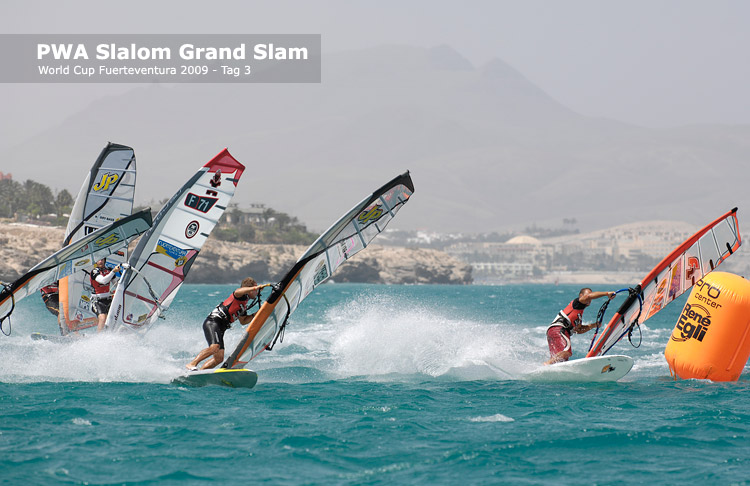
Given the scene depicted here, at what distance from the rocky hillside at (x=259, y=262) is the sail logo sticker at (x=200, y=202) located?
61510mm

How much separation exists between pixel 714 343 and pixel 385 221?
5574 mm

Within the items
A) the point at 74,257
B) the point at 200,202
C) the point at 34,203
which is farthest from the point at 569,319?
the point at 34,203

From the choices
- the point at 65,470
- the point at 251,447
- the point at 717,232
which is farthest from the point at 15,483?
the point at 717,232

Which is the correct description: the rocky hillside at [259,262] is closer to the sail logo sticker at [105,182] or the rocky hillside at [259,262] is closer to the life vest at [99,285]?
the sail logo sticker at [105,182]

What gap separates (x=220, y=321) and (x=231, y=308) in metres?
0.26

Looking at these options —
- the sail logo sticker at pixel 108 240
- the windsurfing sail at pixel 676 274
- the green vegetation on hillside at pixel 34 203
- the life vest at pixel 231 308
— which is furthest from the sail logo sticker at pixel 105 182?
the green vegetation on hillside at pixel 34 203

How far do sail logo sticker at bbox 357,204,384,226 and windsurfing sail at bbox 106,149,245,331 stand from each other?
407 centimetres

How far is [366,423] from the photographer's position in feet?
33.2

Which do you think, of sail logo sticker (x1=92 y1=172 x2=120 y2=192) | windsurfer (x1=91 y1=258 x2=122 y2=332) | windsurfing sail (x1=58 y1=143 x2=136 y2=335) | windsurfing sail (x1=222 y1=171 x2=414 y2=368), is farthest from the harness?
sail logo sticker (x1=92 y1=172 x2=120 y2=192)

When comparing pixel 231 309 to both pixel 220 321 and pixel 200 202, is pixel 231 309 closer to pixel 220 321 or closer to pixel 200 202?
pixel 220 321

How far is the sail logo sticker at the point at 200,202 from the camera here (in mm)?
16234

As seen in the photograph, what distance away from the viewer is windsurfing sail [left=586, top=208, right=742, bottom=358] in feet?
45.9

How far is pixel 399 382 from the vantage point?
13.6m

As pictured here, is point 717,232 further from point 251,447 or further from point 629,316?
point 251,447
